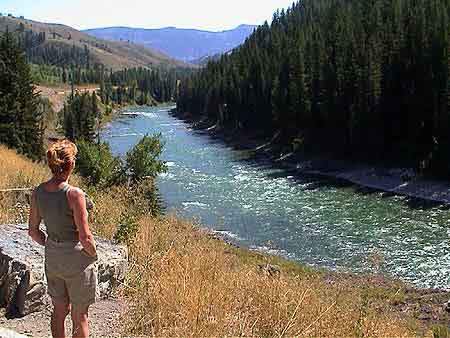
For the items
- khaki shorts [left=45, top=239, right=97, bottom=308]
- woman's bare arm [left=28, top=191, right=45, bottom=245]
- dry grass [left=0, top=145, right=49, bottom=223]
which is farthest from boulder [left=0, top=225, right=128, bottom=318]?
dry grass [left=0, top=145, right=49, bottom=223]

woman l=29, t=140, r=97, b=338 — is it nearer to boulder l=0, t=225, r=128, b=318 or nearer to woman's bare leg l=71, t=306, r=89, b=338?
woman's bare leg l=71, t=306, r=89, b=338

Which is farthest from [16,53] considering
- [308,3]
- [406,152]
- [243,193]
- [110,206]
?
[308,3]

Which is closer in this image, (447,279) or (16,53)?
(447,279)

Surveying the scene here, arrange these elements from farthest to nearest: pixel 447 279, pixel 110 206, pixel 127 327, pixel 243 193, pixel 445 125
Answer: pixel 445 125 → pixel 243 193 → pixel 447 279 → pixel 110 206 → pixel 127 327

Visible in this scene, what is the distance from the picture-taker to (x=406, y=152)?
2007 inches

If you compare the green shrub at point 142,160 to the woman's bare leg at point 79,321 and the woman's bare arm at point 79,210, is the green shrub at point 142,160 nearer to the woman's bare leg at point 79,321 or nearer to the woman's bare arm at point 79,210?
the woman's bare leg at point 79,321

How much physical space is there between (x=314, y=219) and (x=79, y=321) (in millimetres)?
29488

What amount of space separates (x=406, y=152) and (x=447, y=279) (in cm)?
2937

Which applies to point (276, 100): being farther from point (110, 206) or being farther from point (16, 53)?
point (110, 206)

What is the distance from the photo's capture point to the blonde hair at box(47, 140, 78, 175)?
5168mm

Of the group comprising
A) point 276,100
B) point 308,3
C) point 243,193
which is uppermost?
point 308,3

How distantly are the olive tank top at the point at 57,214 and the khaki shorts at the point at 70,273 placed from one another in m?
0.08

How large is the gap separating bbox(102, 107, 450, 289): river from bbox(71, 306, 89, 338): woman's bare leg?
36.3 feet

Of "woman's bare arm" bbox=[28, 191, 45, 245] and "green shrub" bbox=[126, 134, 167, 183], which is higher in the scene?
"woman's bare arm" bbox=[28, 191, 45, 245]
